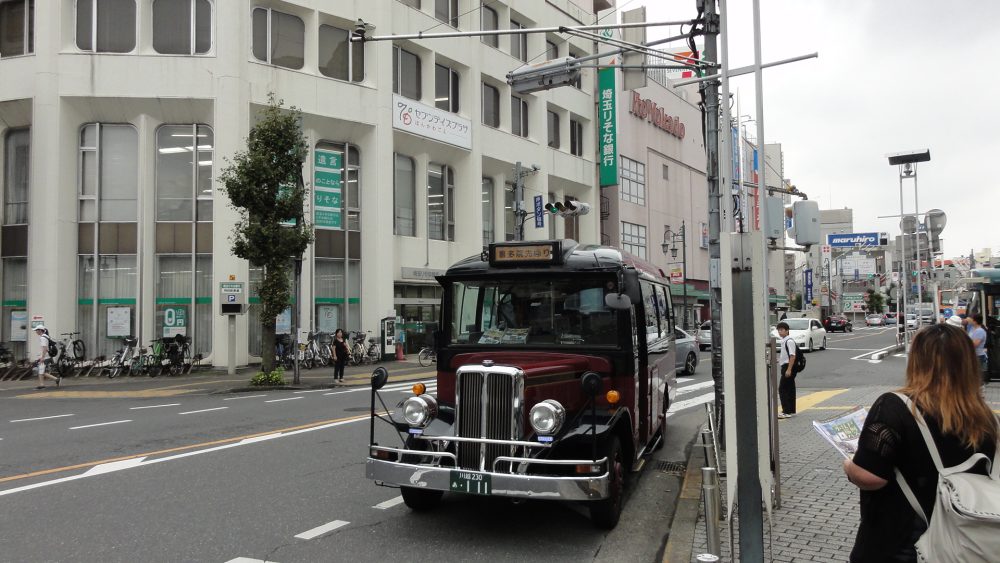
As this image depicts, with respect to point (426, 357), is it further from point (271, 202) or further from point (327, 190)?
point (271, 202)

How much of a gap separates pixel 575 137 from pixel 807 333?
1810cm

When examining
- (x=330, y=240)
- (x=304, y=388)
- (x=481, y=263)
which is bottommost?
(x=304, y=388)

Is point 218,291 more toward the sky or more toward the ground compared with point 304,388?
more toward the sky

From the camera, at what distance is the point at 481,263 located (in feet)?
23.0

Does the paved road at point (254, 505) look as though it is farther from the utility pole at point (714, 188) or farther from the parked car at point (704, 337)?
the parked car at point (704, 337)

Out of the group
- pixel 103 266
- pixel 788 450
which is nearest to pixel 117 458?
pixel 788 450

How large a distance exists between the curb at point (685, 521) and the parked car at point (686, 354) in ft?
41.0

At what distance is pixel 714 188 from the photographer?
992 cm

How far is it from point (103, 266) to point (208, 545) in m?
21.8

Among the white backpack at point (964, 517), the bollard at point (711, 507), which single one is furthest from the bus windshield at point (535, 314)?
the white backpack at point (964, 517)

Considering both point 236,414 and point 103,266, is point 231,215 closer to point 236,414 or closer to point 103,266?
point 103,266

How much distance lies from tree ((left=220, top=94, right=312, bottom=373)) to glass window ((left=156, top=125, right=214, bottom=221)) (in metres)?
5.96

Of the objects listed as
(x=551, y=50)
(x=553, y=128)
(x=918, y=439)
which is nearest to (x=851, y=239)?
(x=553, y=128)

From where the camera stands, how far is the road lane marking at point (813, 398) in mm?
12939
